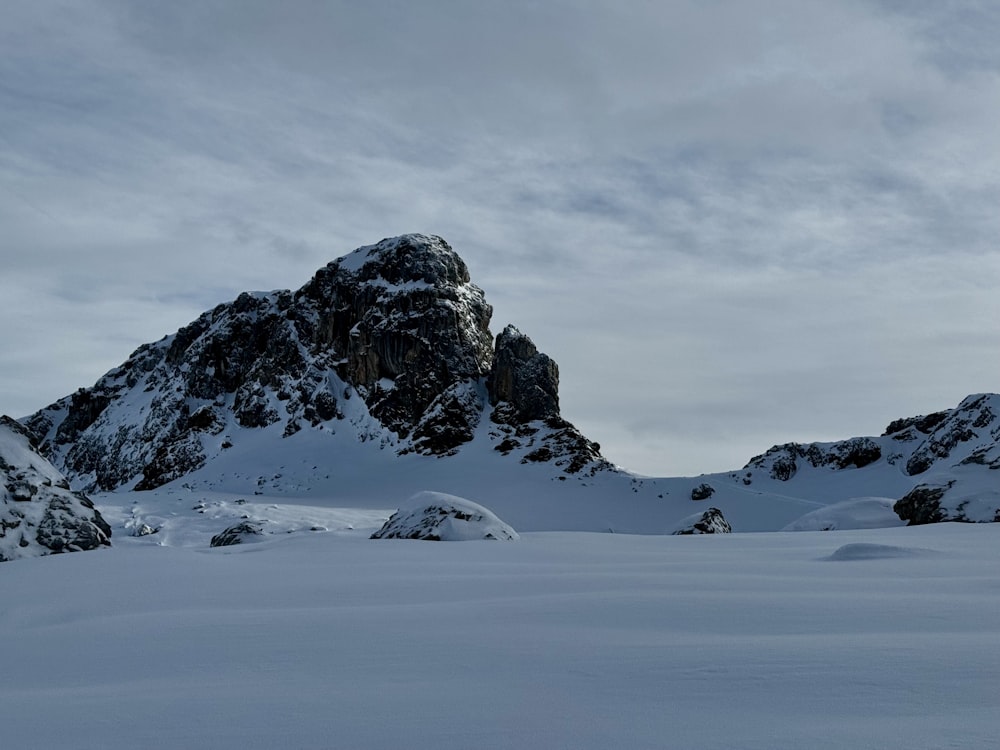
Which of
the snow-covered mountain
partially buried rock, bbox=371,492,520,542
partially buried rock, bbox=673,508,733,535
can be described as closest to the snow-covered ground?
partially buried rock, bbox=371,492,520,542

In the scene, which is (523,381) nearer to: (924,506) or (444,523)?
(924,506)

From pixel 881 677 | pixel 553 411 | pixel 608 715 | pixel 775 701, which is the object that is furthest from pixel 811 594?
pixel 553 411

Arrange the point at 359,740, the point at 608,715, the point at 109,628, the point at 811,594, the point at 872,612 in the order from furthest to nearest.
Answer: the point at 811,594 < the point at 109,628 < the point at 872,612 < the point at 608,715 < the point at 359,740

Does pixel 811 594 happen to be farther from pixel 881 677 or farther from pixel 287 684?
pixel 287 684

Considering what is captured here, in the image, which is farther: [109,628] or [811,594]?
[811,594]

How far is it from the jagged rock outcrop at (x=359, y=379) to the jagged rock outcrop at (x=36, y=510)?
34970 millimetres

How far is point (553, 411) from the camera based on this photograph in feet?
160

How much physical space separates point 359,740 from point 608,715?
2.30 feet

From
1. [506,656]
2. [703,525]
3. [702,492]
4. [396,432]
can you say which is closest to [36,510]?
[506,656]

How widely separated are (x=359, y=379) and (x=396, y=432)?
205 inches

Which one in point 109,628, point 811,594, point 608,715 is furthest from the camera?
point 811,594

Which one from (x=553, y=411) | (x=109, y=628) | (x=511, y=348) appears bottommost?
(x=109, y=628)

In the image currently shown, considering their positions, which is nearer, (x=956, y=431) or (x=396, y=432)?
(x=956, y=431)

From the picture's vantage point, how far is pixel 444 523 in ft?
36.9
